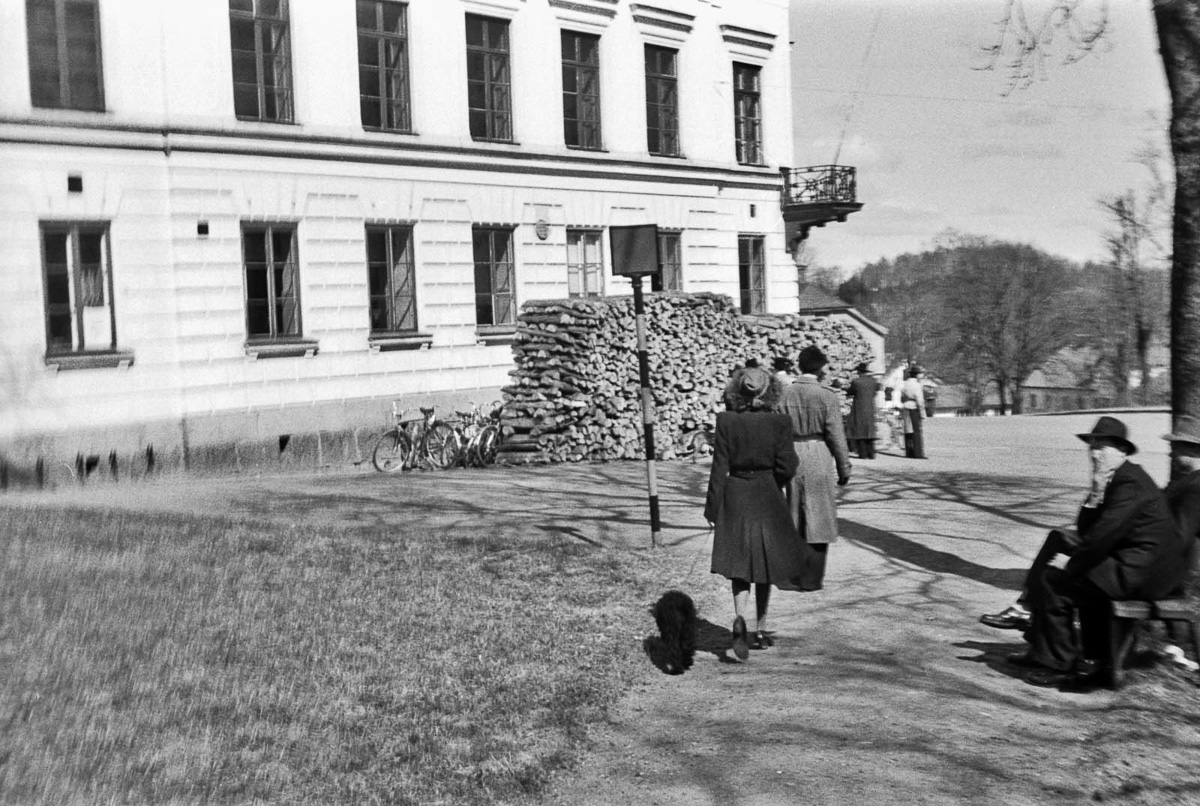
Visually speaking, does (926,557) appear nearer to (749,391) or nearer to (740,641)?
(740,641)

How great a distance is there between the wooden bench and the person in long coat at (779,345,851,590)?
87.6 inches

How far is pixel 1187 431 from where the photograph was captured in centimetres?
894

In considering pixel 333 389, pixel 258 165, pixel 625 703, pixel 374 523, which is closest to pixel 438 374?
pixel 333 389

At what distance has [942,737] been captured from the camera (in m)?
7.16

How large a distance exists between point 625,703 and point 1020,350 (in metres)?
86.8

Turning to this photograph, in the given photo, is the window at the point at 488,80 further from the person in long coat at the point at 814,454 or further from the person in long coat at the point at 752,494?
the person in long coat at the point at 752,494

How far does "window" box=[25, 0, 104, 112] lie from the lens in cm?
1361

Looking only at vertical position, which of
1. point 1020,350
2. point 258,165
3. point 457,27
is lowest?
point 1020,350

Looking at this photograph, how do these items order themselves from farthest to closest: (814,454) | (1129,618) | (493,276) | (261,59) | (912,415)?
(493,276) < (912,415) < (261,59) < (814,454) < (1129,618)

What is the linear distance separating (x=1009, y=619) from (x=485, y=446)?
51.4 ft

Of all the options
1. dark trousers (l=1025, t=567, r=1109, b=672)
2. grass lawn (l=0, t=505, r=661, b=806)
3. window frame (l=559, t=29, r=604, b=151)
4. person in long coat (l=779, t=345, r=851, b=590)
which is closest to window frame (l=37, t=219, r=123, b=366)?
grass lawn (l=0, t=505, r=661, b=806)

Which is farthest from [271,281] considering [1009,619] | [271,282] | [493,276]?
[1009,619]

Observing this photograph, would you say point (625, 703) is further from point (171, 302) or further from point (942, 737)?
point (171, 302)

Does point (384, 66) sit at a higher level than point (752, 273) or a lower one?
higher
